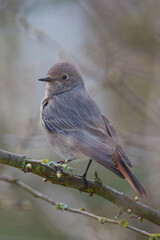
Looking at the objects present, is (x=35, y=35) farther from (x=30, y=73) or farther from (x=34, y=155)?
(x=34, y=155)

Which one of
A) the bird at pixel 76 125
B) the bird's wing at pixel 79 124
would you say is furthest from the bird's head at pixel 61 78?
the bird's wing at pixel 79 124

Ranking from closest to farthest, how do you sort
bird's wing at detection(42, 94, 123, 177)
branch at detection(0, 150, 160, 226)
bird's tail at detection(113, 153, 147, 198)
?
branch at detection(0, 150, 160, 226)
bird's tail at detection(113, 153, 147, 198)
bird's wing at detection(42, 94, 123, 177)

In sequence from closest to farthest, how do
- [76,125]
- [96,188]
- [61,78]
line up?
[96,188] → [76,125] → [61,78]

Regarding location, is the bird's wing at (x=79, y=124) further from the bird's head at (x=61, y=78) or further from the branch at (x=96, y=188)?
the branch at (x=96, y=188)

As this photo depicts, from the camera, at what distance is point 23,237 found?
5793mm

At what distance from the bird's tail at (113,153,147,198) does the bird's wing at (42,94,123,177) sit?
4.3 inches

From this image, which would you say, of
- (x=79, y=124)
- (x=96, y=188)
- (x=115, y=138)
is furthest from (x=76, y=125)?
(x=96, y=188)

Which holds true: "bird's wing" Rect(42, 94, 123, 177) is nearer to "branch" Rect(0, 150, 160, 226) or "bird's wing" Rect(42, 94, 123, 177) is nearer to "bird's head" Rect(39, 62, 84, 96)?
"bird's head" Rect(39, 62, 84, 96)

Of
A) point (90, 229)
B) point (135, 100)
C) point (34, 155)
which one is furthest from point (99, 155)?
point (34, 155)

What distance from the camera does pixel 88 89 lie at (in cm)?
590

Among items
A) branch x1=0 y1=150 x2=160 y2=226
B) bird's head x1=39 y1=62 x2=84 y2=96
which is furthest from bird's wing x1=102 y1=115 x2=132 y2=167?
bird's head x1=39 y1=62 x2=84 y2=96

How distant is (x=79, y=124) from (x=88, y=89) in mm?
1238

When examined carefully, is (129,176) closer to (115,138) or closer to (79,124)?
(115,138)

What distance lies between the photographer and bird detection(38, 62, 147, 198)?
4149 mm
